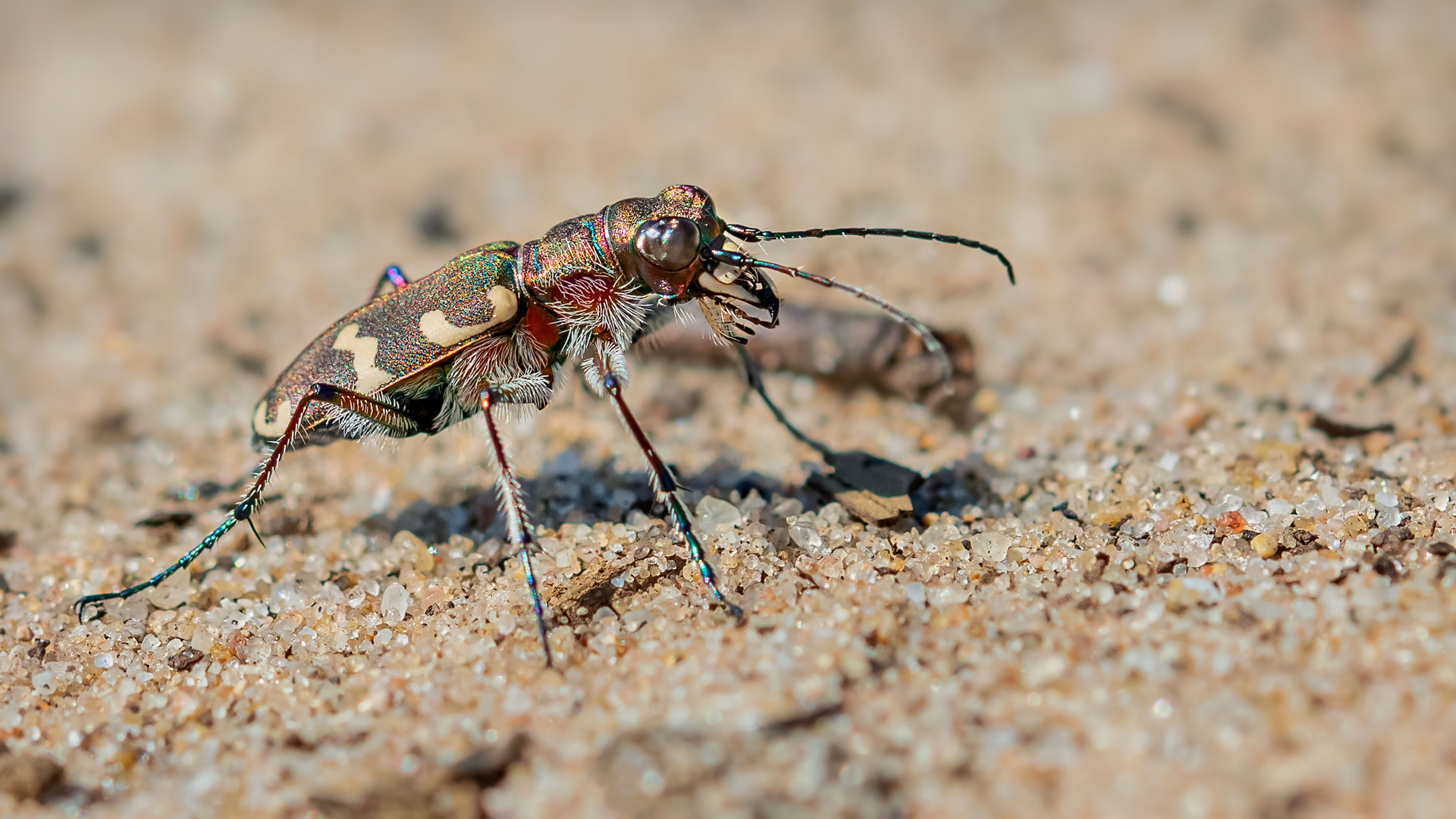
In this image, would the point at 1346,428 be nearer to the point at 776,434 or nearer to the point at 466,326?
the point at 776,434

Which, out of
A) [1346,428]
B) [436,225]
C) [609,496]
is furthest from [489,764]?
[436,225]

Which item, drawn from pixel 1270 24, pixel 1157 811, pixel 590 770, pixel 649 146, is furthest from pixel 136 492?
pixel 1270 24

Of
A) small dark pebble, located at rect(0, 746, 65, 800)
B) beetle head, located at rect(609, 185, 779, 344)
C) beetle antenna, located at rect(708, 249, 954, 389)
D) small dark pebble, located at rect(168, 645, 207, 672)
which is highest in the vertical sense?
beetle head, located at rect(609, 185, 779, 344)

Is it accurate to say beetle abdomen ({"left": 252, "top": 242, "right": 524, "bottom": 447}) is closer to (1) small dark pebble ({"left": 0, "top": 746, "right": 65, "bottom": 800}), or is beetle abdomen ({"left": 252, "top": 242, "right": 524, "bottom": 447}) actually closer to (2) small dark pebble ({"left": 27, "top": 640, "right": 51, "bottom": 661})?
(2) small dark pebble ({"left": 27, "top": 640, "right": 51, "bottom": 661})

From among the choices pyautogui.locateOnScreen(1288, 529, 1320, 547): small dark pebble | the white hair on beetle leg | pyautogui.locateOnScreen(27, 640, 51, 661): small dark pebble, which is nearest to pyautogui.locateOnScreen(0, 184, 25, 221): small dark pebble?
pyautogui.locateOnScreen(27, 640, 51, 661): small dark pebble

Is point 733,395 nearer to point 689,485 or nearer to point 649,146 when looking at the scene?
point 689,485
